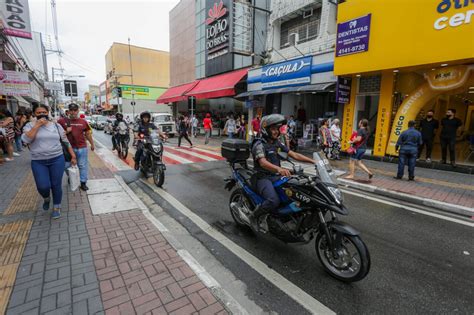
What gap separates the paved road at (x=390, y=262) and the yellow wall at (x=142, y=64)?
5297 centimetres

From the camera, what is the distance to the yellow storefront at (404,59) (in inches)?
304

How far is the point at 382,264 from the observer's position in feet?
10.8

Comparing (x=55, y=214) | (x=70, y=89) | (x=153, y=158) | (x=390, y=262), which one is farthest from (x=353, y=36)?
(x=70, y=89)

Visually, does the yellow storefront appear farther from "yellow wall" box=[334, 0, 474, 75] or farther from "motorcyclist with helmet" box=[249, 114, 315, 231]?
"motorcyclist with helmet" box=[249, 114, 315, 231]

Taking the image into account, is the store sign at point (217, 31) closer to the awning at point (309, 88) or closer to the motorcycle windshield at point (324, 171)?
the awning at point (309, 88)

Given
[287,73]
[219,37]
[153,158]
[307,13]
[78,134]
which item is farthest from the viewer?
[219,37]

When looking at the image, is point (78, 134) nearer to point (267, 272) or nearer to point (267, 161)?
point (267, 161)

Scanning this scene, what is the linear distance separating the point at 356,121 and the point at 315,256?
9.79 metres

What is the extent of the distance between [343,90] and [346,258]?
10019 millimetres

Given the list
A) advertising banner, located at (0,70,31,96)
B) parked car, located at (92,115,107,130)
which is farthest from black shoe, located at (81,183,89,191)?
parked car, located at (92,115,107,130)

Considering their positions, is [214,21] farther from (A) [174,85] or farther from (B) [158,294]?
(B) [158,294]

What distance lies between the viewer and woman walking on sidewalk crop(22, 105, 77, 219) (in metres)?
3.96

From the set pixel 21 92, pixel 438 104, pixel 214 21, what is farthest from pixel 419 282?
pixel 214 21

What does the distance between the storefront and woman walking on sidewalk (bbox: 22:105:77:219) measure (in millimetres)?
10440
